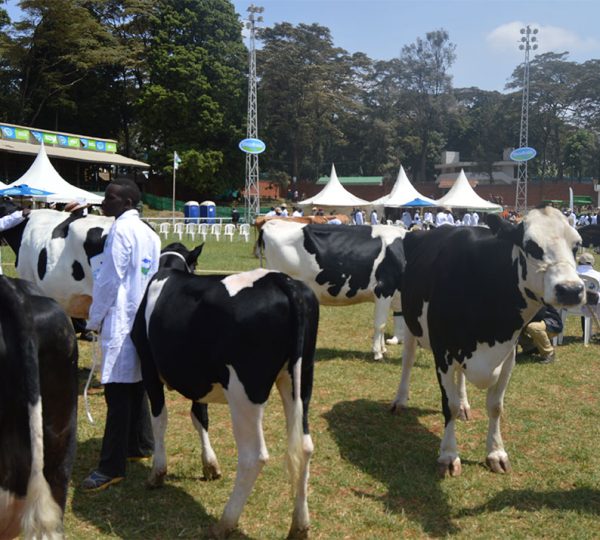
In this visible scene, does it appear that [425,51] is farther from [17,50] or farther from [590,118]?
[17,50]

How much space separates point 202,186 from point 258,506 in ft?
138

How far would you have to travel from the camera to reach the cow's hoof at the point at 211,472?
468 centimetres

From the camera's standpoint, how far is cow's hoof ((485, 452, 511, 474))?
499cm

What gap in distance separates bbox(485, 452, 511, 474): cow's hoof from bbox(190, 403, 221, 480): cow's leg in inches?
84.2

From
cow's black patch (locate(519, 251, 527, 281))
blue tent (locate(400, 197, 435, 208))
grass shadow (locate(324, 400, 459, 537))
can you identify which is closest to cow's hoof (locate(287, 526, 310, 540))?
grass shadow (locate(324, 400, 459, 537))

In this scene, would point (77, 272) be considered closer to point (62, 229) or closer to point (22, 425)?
point (62, 229)

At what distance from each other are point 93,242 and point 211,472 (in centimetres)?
320

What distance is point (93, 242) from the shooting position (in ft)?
22.4

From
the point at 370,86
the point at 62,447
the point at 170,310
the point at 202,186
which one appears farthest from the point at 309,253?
the point at 370,86

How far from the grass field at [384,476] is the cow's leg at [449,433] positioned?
95mm

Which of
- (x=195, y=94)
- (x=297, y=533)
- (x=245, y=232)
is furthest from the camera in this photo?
(x=195, y=94)

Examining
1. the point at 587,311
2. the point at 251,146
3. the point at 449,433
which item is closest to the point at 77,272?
the point at 449,433

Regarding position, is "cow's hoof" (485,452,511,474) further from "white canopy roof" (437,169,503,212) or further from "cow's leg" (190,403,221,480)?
"white canopy roof" (437,169,503,212)

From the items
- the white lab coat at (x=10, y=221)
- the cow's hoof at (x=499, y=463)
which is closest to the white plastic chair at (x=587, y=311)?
the cow's hoof at (x=499, y=463)
